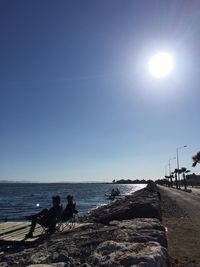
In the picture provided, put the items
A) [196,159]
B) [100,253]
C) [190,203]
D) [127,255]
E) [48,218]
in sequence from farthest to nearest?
[196,159], [190,203], [48,218], [100,253], [127,255]

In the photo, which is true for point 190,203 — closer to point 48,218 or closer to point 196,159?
point 48,218

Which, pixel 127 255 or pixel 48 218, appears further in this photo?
pixel 48 218

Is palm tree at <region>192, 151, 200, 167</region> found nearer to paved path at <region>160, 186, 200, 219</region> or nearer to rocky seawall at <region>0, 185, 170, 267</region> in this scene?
paved path at <region>160, 186, 200, 219</region>

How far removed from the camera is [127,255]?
7348 mm

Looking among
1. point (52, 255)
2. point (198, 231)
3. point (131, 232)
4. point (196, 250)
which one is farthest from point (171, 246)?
point (52, 255)

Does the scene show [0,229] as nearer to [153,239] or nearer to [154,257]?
[153,239]

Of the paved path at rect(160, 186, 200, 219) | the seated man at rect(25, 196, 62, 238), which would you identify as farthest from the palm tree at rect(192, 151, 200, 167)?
the seated man at rect(25, 196, 62, 238)

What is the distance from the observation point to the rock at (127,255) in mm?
7074

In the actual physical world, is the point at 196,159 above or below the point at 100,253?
above

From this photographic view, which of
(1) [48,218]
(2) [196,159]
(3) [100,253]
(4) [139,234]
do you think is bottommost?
(3) [100,253]

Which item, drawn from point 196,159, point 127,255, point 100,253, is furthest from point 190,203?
point 196,159

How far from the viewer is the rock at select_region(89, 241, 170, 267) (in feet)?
23.2

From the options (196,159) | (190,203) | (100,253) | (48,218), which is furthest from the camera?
(196,159)

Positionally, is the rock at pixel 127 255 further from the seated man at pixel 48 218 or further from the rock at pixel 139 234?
the seated man at pixel 48 218
